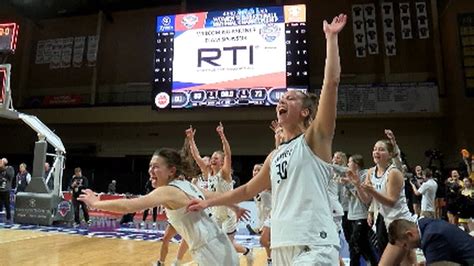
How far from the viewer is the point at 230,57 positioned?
13742mm

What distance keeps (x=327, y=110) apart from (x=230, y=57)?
11.9 meters

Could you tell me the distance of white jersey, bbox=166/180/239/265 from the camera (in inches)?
112

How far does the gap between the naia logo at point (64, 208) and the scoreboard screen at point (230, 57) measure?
4.39 metres

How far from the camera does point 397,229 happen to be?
330cm

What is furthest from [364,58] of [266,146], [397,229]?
[397,229]

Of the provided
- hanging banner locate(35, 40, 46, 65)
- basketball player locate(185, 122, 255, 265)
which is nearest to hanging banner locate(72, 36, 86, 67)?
hanging banner locate(35, 40, 46, 65)

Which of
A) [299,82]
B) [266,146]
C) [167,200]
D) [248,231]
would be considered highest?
[299,82]

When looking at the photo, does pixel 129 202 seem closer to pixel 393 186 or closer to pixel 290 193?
pixel 290 193

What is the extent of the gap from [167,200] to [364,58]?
17.0m

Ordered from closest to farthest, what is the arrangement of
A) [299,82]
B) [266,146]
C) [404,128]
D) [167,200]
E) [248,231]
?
[167,200]
[248,231]
[299,82]
[404,128]
[266,146]

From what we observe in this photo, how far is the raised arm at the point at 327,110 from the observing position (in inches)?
82.3

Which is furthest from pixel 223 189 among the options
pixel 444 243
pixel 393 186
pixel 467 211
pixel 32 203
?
pixel 32 203

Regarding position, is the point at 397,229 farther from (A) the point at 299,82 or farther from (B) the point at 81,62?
(B) the point at 81,62

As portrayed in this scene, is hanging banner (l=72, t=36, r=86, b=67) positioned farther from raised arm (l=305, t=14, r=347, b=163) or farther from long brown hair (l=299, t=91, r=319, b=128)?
raised arm (l=305, t=14, r=347, b=163)
